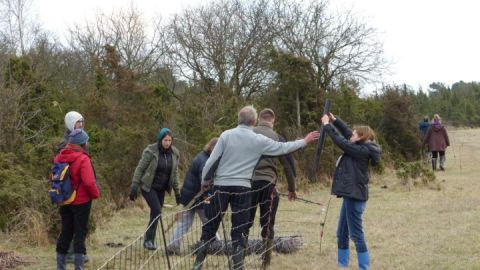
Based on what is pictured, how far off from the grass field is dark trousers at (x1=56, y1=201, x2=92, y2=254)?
2.80 feet

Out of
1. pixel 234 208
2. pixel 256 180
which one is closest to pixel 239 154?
pixel 234 208

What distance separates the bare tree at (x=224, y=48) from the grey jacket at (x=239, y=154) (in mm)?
19252

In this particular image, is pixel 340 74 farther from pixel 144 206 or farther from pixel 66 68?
pixel 144 206

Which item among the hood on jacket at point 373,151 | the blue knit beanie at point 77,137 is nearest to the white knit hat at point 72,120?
the blue knit beanie at point 77,137

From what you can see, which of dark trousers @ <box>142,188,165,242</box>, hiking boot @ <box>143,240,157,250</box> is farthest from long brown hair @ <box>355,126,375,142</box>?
hiking boot @ <box>143,240,157,250</box>

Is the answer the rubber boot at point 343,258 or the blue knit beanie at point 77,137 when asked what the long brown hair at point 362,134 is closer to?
the rubber boot at point 343,258

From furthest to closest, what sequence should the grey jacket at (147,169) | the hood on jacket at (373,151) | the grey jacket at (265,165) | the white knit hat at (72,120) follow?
the grey jacket at (147,169), the grey jacket at (265,165), the white knit hat at (72,120), the hood on jacket at (373,151)

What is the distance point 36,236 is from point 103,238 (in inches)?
44.9

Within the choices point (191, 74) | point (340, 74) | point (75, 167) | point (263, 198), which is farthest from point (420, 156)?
point (75, 167)

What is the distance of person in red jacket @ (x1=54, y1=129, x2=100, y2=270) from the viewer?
564cm

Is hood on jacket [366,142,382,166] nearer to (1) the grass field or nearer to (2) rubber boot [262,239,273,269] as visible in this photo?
(1) the grass field

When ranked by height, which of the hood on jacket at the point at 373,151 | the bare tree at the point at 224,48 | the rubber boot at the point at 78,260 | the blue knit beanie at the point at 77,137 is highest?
the bare tree at the point at 224,48

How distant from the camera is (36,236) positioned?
7.55 m

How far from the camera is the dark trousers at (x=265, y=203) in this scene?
20.3 feet
